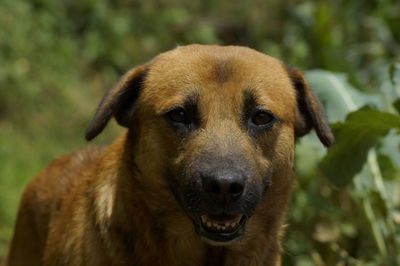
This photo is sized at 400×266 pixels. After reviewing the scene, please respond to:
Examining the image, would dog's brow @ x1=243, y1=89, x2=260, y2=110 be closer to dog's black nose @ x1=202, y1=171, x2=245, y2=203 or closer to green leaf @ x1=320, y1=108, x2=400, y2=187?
dog's black nose @ x1=202, y1=171, x2=245, y2=203

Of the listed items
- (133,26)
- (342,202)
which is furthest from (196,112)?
(133,26)

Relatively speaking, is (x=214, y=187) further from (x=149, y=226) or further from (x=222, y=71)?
(x=222, y=71)

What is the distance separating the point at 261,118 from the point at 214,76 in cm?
32

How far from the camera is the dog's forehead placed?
155 inches

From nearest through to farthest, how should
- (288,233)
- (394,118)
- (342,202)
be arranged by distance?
(394,118) < (288,233) < (342,202)

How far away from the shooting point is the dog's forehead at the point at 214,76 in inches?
155

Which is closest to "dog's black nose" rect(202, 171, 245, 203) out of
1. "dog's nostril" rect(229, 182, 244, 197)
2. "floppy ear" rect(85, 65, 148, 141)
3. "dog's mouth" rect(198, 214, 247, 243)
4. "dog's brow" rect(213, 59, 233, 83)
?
"dog's nostril" rect(229, 182, 244, 197)

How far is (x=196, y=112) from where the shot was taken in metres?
3.90

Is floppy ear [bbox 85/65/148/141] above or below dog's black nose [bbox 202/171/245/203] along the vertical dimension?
above

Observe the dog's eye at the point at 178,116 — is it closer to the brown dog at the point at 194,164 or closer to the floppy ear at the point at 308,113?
the brown dog at the point at 194,164

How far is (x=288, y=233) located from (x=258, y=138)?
7.14 ft

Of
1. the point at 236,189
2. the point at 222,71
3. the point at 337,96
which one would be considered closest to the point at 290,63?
the point at 337,96

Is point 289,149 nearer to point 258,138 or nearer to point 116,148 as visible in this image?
point 258,138

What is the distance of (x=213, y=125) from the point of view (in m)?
3.86
